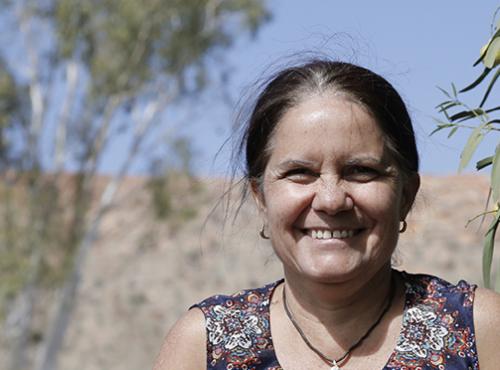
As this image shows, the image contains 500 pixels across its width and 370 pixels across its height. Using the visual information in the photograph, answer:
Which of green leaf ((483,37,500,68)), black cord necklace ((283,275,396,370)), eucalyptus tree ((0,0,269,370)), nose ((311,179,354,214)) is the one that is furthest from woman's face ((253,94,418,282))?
eucalyptus tree ((0,0,269,370))

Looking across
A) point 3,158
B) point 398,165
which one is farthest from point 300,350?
point 3,158

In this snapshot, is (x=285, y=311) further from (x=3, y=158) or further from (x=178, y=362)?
(x=3, y=158)

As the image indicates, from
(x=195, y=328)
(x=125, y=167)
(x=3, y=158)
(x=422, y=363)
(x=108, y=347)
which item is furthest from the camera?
(x=108, y=347)

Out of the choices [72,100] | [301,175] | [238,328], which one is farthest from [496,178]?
[72,100]

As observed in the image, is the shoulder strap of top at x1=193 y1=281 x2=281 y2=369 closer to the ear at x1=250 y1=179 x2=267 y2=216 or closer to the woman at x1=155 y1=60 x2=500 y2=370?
the woman at x1=155 y1=60 x2=500 y2=370

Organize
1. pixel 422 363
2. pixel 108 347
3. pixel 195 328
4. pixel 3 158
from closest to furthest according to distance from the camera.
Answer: pixel 422 363 → pixel 195 328 → pixel 3 158 → pixel 108 347

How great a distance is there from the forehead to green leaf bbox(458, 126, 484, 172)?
206mm

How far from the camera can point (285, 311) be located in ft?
6.04

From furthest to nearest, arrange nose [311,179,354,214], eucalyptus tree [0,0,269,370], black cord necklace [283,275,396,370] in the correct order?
1. eucalyptus tree [0,0,269,370]
2. black cord necklace [283,275,396,370]
3. nose [311,179,354,214]

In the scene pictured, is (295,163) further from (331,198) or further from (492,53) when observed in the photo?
(492,53)

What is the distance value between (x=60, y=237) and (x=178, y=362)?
12330mm

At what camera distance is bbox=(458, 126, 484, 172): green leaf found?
1.85m

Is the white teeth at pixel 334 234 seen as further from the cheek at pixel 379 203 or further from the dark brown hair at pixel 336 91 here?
the dark brown hair at pixel 336 91

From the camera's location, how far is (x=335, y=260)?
5.51 feet
